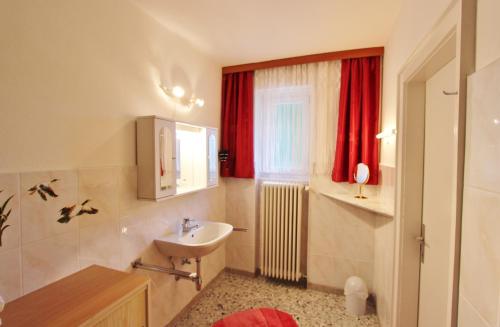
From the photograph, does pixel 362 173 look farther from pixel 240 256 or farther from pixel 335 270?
pixel 240 256

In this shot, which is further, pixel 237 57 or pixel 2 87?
pixel 237 57

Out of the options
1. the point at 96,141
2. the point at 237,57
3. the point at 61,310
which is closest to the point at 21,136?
the point at 96,141

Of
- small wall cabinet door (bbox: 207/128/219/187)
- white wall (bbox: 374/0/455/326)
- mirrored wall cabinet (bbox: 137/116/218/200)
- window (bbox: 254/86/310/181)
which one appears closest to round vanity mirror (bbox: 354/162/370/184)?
white wall (bbox: 374/0/455/326)

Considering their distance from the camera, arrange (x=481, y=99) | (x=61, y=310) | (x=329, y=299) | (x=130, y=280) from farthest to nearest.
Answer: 1. (x=329, y=299)
2. (x=130, y=280)
3. (x=61, y=310)
4. (x=481, y=99)

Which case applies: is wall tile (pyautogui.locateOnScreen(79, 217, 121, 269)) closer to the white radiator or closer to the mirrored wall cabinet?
the mirrored wall cabinet

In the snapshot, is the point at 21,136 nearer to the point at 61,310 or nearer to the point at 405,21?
the point at 61,310

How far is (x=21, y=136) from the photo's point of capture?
1.08 m

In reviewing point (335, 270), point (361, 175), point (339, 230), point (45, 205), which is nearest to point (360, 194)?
point (361, 175)

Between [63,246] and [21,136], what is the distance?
1.92 ft

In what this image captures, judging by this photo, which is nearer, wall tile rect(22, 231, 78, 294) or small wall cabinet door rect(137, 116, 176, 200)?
wall tile rect(22, 231, 78, 294)

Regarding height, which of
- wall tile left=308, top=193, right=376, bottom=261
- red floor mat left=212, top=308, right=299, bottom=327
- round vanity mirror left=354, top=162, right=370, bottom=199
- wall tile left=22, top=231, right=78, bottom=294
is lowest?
red floor mat left=212, top=308, right=299, bottom=327

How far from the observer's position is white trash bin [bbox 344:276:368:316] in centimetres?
217

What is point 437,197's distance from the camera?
1.35 meters

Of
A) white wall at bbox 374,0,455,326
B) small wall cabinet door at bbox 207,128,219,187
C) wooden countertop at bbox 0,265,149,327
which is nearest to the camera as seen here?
wooden countertop at bbox 0,265,149,327
